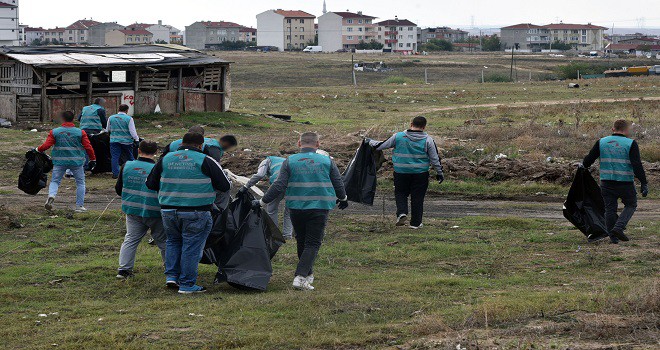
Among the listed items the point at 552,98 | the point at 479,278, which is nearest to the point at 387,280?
the point at 479,278

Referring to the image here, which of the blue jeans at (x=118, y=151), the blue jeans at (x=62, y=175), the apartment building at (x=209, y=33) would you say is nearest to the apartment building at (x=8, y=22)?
the blue jeans at (x=118, y=151)

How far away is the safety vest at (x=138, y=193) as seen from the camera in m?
10.1

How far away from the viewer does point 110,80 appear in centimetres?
3281

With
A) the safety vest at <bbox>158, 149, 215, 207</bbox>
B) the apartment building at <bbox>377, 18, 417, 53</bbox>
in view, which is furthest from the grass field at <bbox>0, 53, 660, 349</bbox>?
the apartment building at <bbox>377, 18, 417, 53</bbox>

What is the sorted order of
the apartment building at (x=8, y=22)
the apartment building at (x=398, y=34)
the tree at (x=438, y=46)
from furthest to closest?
the apartment building at (x=398, y=34) → the tree at (x=438, y=46) → the apartment building at (x=8, y=22)

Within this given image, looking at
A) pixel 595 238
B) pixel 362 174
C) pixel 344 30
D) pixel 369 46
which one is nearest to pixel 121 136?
pixel 362 174

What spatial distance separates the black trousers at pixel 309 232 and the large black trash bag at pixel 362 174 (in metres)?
4.29

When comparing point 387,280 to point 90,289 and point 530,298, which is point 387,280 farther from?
point 90,289

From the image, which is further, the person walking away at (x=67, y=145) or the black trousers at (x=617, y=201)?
the person walking away at (x=67, y=145)

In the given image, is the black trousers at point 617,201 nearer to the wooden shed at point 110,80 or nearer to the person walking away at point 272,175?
the person walking away at point 272,175

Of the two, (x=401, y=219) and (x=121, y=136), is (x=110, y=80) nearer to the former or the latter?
(x=121, y=136)

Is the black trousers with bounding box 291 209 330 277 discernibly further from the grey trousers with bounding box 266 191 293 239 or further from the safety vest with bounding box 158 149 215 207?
the grey trousers with bounding box 266 191 293 239

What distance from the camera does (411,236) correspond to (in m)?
13.6

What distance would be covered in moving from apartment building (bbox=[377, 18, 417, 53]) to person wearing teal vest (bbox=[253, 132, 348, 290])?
15720 cm
